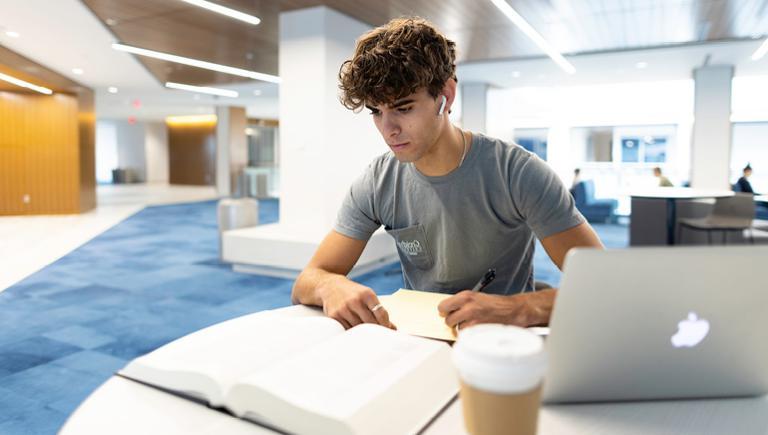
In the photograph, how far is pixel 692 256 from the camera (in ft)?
2.12

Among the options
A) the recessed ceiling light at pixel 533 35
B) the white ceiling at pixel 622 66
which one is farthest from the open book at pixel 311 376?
the white ceiling at pixel 622 66

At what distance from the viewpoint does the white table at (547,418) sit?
27.8 inches

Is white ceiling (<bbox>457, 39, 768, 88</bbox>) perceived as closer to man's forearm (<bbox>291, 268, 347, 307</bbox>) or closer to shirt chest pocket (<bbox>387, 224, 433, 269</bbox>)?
shirt chest pocket (<bbox>387, 224, 433, 269</bbox>)

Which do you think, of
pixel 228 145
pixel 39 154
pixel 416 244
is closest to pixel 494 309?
pixel 416 244

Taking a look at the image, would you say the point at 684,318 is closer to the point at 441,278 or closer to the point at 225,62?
the point at 441,278

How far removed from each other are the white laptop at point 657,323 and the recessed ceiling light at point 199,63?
25.5 ft

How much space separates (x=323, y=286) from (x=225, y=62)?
7886 millimetres

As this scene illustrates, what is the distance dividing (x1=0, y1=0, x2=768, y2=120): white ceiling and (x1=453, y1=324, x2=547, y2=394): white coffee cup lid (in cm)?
608

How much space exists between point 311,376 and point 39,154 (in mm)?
11629

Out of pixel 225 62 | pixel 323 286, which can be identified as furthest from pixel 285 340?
pixel 225 62

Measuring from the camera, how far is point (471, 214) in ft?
5.01

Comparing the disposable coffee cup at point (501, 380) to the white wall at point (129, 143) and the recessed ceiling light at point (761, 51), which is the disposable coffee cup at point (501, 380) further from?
the white wall at point (129, 143)

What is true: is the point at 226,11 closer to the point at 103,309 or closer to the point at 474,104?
the point at 103,309

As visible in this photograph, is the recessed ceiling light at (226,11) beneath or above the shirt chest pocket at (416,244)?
above
